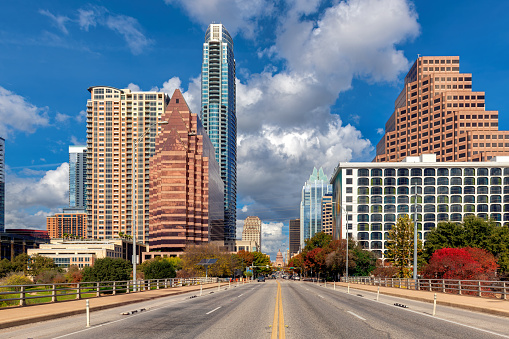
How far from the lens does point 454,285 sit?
32.9 meters

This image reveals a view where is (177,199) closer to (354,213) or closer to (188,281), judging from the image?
(354,213)

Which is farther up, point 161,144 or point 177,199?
point 161,144

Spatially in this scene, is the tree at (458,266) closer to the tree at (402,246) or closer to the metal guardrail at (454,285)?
the metal guardrail at (454,285)

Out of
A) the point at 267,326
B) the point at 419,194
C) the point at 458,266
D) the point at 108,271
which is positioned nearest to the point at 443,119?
the point at 419,194

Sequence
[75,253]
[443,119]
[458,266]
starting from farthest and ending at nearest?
[443,119], [75,253], [458,266]

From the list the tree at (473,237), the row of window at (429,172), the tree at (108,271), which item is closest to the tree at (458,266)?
the tree at (473,237)

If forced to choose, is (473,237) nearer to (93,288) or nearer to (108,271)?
(108,271)

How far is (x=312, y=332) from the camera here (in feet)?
41.7

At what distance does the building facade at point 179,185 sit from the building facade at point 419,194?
189 feet

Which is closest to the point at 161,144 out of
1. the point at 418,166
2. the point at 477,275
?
the point at 418,166

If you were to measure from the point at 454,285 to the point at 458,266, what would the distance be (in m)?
8.75

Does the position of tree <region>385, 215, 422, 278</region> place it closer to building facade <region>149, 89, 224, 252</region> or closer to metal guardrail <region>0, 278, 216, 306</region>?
metal guardrail <region>0, 278, 216, 306</region>

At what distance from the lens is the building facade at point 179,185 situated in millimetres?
160250

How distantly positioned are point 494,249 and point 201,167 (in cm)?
12043
